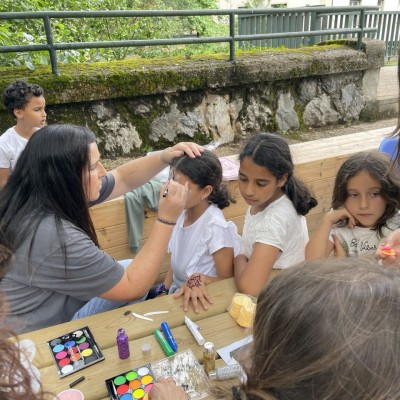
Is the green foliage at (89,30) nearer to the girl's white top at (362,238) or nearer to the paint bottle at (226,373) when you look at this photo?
the girl's white top at (362,238)

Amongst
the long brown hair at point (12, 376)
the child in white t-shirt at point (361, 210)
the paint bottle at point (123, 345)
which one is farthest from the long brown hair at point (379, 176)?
the long brown hair at point (12, 376)

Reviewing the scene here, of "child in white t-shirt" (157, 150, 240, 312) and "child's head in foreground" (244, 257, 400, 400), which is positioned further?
"child in white t-shirt" (157, 150, 240, 312)

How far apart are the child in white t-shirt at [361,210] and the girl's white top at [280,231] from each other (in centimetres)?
7

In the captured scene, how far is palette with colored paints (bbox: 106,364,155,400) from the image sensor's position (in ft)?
3.49

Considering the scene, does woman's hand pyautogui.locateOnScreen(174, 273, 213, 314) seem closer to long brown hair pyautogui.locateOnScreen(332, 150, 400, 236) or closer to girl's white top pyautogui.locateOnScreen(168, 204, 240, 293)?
girl's white top pyautogui.locateOnScreen(168, 204, 240, 293)

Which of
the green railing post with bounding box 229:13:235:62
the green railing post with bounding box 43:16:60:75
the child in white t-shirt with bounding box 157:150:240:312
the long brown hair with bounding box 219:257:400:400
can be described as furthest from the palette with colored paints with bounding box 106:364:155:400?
the green railing post with bounding box 229:13:235:62

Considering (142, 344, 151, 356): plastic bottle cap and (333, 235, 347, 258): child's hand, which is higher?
(142, 344, 151, 356): plastic bottle cap

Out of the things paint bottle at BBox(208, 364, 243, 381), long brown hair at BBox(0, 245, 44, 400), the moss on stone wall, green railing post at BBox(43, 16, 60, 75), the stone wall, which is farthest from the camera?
the stone wall

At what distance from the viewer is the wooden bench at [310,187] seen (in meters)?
2.28

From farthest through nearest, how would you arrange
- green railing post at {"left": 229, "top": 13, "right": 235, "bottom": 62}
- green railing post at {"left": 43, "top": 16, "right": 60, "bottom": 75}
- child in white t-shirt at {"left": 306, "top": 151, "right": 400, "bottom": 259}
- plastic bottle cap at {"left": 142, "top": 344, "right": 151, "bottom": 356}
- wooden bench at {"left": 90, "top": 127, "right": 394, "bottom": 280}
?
1. green railing post at {"left": 229, "top": 13, "right": 235, "bottom": 62}
2. green railing post at {"left": 43, "top": 16, "right": 60, "bottom": 75}
3. wooden bench at {"left": 90, "top": 127, "right": 394, "bottom": 280}
4. child in white t-shirt at {"left": 306, "top": 151, "right": 400, "bottom": 259}
5. plastic bottle cap at {"left": 142, "top": 344, "right": 151, "bottom": 356}

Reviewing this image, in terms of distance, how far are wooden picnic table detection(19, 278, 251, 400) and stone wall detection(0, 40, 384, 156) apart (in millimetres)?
2371

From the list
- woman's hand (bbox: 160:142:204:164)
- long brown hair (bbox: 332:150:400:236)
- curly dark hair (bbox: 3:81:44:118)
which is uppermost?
curly dark hair (bbox: 3:81:44:118)

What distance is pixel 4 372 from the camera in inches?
22.7

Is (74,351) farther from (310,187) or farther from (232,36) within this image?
(232,36)
